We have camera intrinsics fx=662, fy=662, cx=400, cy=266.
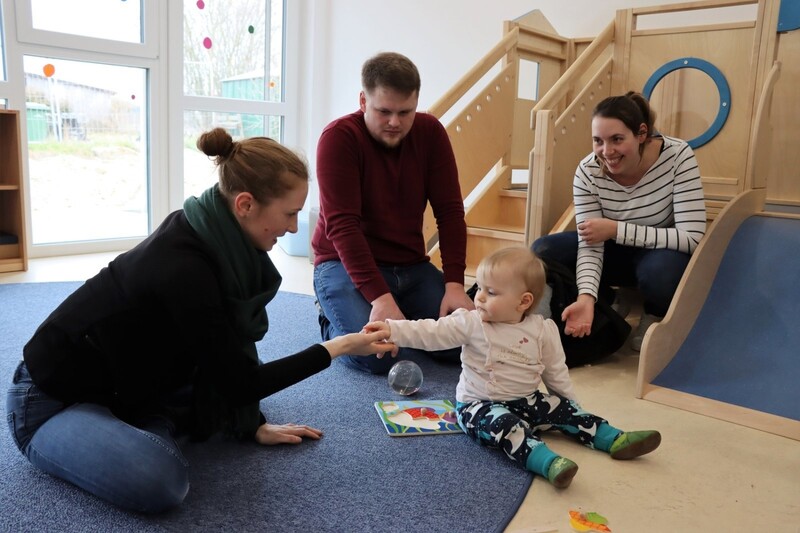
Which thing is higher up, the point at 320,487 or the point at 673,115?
the point at 673,115

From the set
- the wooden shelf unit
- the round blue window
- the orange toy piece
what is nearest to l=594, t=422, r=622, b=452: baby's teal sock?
the orange toy piece

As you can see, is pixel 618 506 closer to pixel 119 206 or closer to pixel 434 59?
pixel 434 59

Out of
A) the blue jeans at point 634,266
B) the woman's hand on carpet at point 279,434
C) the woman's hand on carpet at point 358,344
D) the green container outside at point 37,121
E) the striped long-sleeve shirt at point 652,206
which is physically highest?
the green container outside at point 37,121

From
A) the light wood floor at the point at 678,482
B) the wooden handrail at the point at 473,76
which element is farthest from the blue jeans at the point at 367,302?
the wooden handrail at the point at 473,76

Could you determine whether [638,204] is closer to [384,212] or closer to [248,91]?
[384,212]

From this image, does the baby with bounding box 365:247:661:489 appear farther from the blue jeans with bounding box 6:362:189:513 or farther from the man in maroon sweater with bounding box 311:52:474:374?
the blue jeans with bounding box 6:362:189:513

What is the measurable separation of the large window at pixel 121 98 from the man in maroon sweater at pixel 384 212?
226cm

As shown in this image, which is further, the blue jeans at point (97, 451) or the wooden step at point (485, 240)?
the wooden step at point (485, 240)

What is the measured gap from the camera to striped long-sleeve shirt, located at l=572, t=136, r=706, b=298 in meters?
2.16

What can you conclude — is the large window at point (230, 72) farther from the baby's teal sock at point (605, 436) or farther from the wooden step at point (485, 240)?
the baby's teal sock at point (605, 436)

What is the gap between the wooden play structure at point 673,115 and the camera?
93.5 inches

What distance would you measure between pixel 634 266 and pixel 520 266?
3.00 feet

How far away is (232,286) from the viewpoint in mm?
1341

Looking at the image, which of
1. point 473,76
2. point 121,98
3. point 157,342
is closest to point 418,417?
point 157,342
